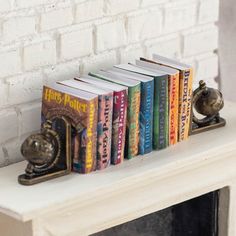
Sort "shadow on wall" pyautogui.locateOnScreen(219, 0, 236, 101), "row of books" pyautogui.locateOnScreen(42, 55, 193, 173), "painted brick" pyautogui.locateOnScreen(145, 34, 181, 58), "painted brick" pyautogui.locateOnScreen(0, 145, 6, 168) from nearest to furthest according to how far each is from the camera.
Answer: "row of books" pyautogui.locateOnScreen(42, 55, 193, 173)
"painted brick" pyautogui.locateOnScreen(0, 145, 6, 168)
"painted brick" pyautogui.locateOnScreen(145, 34, 181, 58)
"shadow on wall" pyautogui.locateOnScreen(219, 0, 236, 101)

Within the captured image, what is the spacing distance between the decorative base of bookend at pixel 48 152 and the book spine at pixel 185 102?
1.17 feet

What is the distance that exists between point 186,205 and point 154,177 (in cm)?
28

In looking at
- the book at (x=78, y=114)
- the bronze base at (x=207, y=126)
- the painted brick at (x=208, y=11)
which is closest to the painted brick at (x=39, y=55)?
the book at (x=78, y=114)

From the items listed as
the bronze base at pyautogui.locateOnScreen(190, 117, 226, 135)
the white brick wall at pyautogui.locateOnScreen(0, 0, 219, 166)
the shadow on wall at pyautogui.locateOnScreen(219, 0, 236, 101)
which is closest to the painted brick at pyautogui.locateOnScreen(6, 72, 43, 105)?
the white brick wall at pyautogui.locateOnScreen(0, 0, 219, 166)

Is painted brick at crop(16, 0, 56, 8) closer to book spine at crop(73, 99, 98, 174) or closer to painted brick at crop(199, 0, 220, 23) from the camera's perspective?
book spine at crop(73, 99, 98, 174)

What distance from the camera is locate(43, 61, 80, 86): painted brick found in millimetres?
2039

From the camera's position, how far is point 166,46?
230 centimetres

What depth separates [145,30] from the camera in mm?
2232

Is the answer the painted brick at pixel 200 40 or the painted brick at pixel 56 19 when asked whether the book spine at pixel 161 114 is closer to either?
the painted brick at pixel 56 19

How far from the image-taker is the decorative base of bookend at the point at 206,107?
7.04 feet

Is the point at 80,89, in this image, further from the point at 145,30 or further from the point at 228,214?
the point at 228,214

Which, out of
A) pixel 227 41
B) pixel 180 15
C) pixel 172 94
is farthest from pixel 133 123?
pixel 227 41

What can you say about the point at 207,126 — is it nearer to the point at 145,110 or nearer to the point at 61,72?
the point at 145,110

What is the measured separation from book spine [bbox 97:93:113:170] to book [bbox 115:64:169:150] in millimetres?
152
